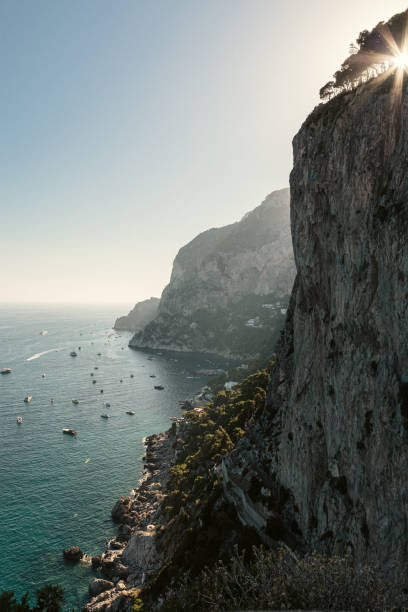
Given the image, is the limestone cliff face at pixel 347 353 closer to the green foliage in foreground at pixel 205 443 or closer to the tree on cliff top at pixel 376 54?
the tree on cliff top at pixel 376 54

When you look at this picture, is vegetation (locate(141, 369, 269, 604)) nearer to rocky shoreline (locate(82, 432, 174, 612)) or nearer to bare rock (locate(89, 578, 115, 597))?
rocky shoreline (locate(82, 432, 174, 612))

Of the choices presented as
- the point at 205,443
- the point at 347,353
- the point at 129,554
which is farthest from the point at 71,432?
the point at 347,353

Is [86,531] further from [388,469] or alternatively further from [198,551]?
[388,469]

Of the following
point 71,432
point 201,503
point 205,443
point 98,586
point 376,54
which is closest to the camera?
point 376,54

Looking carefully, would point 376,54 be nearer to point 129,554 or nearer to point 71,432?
point 129,554

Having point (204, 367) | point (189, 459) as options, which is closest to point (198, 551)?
point (189, 459)

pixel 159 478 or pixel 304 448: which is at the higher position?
pixel 304 448

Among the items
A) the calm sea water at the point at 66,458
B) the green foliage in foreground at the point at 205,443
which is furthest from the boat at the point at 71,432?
the green foliage in foreground at the point at 205,443
